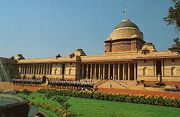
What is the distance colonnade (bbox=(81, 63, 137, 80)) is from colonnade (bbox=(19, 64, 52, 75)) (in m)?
9.11

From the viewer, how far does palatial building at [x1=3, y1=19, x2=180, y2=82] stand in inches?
1494

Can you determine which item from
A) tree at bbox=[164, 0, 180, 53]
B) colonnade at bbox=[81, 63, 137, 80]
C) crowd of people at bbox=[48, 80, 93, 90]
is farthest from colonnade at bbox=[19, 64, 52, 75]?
tree at bbox=[164, 0, 180, 53]

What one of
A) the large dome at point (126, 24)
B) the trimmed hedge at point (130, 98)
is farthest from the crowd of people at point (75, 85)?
the large dome at point (126, 24)

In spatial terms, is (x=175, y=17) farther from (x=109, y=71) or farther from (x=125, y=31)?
(x=125, y=31)

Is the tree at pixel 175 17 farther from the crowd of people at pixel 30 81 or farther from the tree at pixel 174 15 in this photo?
the crowd of people at pixel 30 81

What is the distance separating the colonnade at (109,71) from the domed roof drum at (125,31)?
789cm

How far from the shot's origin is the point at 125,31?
51.6 metres

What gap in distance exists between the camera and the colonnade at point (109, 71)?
4352 cm

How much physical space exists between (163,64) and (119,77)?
937 cm

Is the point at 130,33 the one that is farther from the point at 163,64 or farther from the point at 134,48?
the point at 163,64

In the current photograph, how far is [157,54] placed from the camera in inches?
1519

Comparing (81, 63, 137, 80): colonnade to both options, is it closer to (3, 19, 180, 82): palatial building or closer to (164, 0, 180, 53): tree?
(3, 19, 180, 82): palatial building

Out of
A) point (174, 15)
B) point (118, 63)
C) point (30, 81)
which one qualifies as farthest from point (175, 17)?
point (30, 81)

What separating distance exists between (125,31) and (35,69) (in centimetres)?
2305
